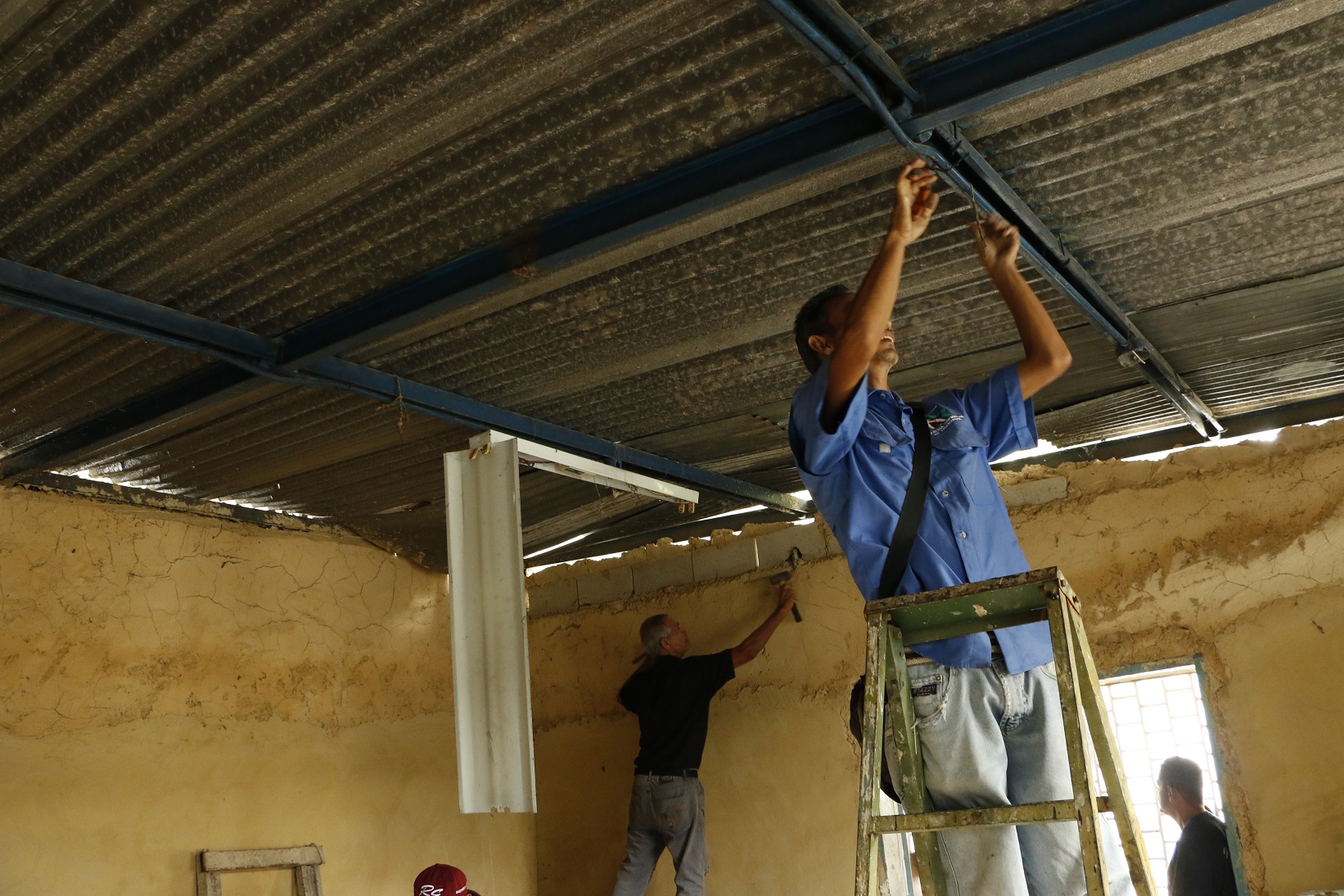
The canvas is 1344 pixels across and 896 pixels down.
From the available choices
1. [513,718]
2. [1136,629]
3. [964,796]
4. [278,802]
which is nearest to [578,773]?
[278,802]

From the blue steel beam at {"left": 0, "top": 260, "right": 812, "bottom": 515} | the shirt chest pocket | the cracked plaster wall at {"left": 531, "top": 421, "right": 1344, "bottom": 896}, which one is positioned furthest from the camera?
the cracked plaster wall at {"left": 531, "top": 421, "right": 1344, "bottom": 896}

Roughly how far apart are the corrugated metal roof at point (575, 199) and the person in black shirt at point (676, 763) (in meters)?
1.24

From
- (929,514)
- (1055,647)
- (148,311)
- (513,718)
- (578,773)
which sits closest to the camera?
(1055,647)

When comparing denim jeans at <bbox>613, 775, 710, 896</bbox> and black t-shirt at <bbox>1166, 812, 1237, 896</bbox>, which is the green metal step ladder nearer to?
black t-shirt at <bbox>1166, 812, 1237, 896</bbox>

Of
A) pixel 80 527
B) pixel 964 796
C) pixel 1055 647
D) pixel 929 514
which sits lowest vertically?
pixel 964 796

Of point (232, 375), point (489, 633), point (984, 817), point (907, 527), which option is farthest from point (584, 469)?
point (984, 817)

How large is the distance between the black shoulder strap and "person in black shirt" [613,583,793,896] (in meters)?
2.80

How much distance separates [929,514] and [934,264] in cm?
117

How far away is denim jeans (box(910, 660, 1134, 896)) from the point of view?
2057 millimetres

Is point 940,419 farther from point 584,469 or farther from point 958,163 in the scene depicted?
point 584,469

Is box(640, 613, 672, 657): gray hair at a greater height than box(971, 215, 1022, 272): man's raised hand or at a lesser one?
lesser

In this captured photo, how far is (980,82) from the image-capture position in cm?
240

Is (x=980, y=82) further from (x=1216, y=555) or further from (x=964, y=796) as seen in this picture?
(x=1216, y=555)

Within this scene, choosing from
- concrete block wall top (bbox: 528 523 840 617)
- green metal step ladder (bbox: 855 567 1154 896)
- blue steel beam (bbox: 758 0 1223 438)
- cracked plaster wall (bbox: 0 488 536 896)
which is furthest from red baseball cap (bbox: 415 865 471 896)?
blue steel beam (bbox: 758 0 1223 438)
